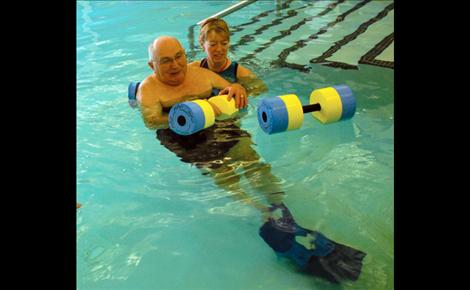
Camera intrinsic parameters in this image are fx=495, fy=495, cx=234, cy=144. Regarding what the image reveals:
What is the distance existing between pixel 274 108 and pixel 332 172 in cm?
75

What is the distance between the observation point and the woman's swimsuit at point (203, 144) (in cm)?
350

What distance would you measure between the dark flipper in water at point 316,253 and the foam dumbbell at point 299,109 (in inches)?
25.8

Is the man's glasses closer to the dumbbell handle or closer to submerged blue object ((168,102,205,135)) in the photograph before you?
submerged blue object ((168,102,205,135))

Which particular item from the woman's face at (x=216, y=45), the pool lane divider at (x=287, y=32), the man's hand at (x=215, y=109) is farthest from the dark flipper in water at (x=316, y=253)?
the pool lane divider at (x=287, y=32)

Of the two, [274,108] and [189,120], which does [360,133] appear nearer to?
[274,108]

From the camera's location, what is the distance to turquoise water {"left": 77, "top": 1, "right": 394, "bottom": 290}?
2.59m

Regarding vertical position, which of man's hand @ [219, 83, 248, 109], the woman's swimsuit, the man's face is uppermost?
the man's face

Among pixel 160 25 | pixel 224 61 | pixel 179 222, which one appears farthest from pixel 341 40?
pixel 179 222

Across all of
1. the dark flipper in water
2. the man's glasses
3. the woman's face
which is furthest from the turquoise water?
the man's glasses

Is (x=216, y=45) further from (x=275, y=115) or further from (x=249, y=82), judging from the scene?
(x=275, y=115)

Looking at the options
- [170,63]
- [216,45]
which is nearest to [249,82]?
[216,45]

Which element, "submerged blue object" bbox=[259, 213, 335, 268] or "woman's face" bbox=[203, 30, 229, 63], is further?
"woman's face" bbox=[203, 30, 229, 63]

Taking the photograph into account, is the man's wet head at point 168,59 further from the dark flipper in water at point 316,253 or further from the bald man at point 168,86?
the dark flipper in water at point 316,253

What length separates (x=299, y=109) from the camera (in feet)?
10.3
